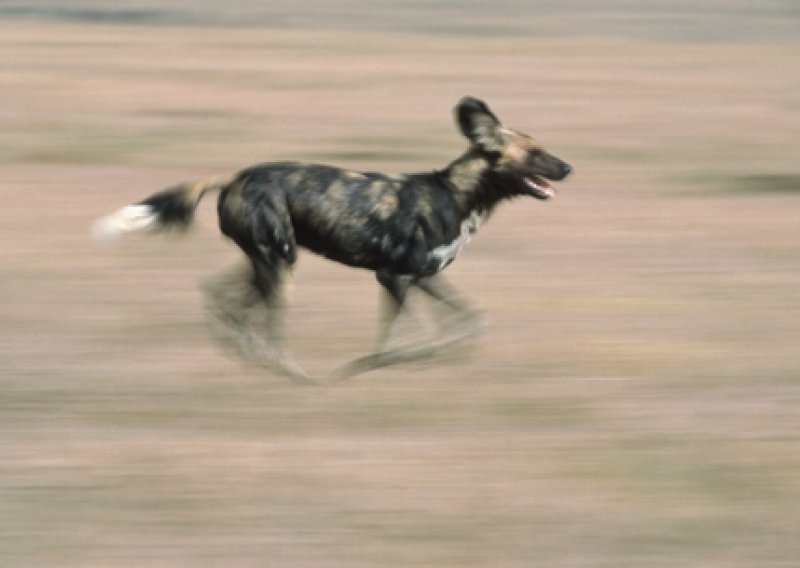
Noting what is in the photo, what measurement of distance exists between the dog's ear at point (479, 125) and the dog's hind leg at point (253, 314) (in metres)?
0.88

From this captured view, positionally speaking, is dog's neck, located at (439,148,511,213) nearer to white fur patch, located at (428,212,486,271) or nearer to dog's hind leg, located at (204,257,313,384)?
white fur patch, located at (428,212,486,271)

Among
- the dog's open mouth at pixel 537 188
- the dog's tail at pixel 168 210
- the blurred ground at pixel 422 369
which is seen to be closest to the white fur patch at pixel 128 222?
the dog's tail at pixel 168 210

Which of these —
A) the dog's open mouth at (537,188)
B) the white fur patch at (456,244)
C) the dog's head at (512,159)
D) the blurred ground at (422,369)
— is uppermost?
the dog's head at (512,159)

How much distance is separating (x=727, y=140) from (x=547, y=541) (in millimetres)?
11157

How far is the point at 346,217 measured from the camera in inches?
280

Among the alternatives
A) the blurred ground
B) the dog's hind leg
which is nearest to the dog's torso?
the dog's hind leg

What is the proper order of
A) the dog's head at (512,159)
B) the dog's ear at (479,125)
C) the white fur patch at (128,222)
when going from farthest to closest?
1. the dog's head at (512,159)
2. the dog's ear at (479,125)
3. the white fur patch at (128,222)

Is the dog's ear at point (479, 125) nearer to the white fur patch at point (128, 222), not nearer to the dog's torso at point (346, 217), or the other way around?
the dog's torso at point (346, 217)

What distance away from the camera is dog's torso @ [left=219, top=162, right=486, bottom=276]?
7.07 metres

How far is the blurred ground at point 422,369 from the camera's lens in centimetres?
555

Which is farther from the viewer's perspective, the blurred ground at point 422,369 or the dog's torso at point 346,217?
the dog's torso at point 346,217

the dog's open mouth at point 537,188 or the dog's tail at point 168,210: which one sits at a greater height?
the dog's open mouth at point 537,188

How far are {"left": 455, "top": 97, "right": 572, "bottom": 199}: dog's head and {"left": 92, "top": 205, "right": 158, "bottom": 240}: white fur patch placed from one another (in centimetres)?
119

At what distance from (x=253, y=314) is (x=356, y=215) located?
2.39ft
